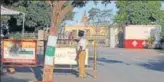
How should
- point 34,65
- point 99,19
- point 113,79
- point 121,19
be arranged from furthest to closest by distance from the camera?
1. point 99,19
2. point 121,19
3. point 34,65
4. point 113,79

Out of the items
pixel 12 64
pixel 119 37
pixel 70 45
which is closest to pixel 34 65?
pixel 12 64

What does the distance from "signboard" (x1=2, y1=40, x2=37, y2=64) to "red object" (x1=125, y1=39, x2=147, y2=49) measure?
40.7 meters

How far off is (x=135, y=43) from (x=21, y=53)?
41.3 m

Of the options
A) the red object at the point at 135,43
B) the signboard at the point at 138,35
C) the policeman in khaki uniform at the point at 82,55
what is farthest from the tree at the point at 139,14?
the policeman in khaki uniform at the point at 82,55

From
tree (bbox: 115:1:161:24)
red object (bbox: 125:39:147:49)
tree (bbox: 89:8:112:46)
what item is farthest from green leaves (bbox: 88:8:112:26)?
red object (bbox: 125:39:147:49)

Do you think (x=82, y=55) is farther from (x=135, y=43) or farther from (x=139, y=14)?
(x=139, y=14)

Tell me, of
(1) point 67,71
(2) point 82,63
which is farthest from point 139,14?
(2) point 82,63

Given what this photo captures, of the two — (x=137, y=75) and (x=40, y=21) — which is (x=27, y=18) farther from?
(x=137, y=75)

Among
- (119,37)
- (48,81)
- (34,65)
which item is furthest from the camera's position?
(119,37)

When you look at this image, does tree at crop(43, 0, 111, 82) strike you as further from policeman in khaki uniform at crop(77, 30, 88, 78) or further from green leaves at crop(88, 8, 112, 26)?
green leaves at crop(88, 8, 112, 26)

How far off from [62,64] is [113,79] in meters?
3.15

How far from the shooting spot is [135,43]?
62156 millimetres

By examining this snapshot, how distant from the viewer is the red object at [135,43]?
6188cm

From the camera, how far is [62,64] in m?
23.0
